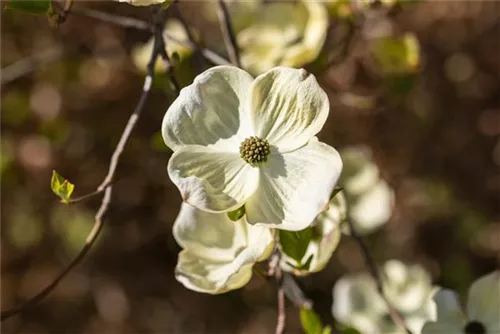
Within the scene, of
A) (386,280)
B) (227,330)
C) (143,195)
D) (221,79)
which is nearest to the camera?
(221,79)

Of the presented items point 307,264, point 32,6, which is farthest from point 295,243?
point 32,6

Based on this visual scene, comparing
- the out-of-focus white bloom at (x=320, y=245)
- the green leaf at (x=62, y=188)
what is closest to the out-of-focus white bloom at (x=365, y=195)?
the out-of-focus white bloom at (x=320, y=245)

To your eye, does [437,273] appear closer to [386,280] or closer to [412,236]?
[412,236]

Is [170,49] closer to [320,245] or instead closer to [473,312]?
[320,245]

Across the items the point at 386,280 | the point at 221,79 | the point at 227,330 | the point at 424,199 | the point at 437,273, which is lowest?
the point at 227,330

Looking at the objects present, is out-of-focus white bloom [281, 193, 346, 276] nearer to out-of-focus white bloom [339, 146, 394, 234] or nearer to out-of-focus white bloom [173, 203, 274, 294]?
out-of-focus white bloom [173, 203, 274, 294]

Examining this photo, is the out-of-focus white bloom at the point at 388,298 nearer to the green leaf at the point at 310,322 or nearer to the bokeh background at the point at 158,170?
the green leaf at the point at 310,322

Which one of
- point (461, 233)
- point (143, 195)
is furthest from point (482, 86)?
point (143, 195)

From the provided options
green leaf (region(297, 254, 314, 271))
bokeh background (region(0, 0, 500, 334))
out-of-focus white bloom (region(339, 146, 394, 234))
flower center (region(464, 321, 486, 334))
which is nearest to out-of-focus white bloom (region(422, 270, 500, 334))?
flower center (region(464, 321, 486, 334))
